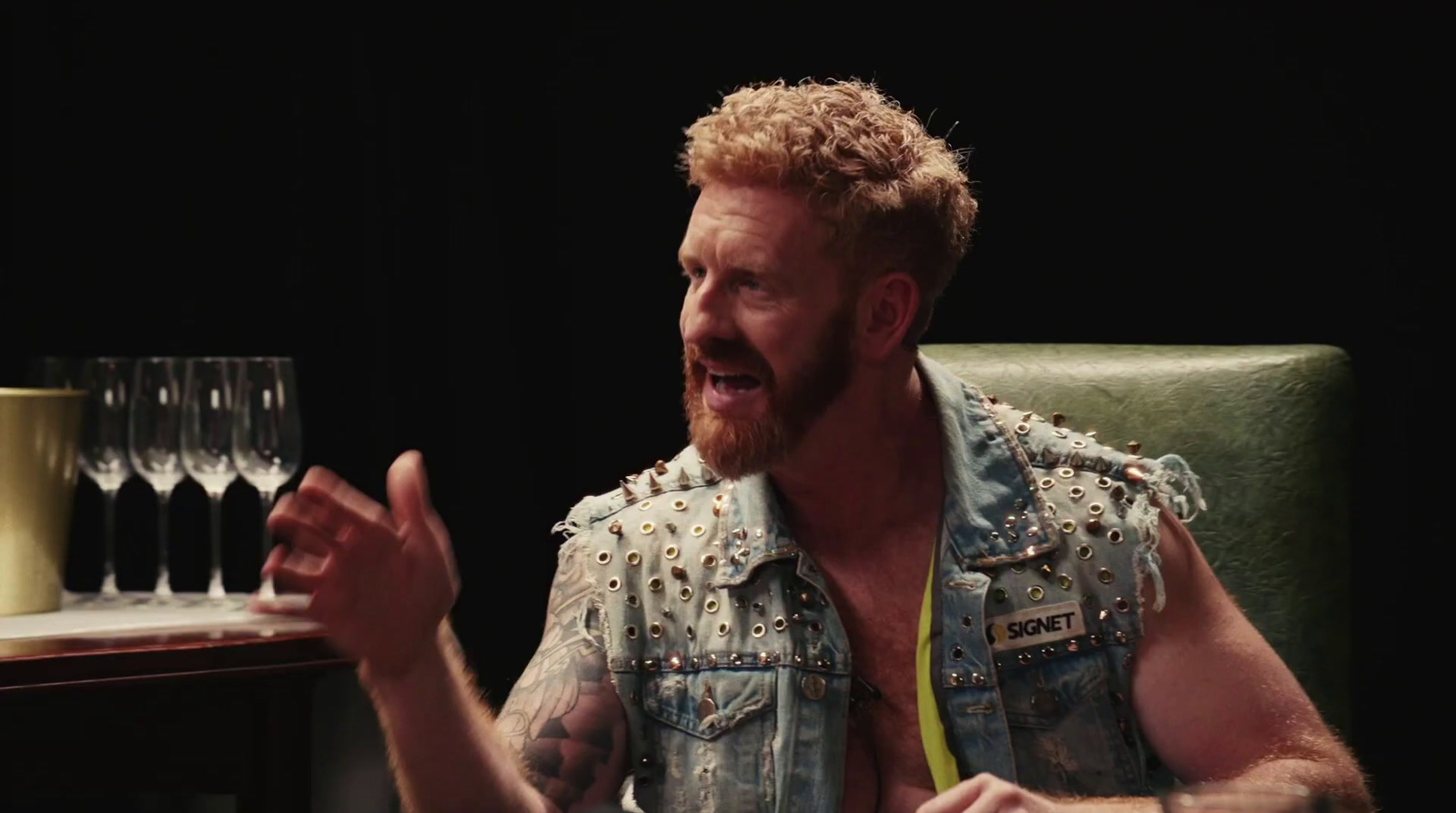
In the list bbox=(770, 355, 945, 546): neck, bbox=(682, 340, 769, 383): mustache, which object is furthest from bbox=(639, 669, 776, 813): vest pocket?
bbox=(682, 340, 769, 383): mustache

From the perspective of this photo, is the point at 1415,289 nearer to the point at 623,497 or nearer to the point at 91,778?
the point at 623,497

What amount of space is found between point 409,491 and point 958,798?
58 centimetres

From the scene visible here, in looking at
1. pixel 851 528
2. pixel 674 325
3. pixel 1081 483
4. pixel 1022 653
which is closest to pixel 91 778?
pixel 851 528

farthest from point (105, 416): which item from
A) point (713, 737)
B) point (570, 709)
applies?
point (713, 737)

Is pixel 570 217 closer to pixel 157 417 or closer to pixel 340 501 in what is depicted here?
pixel 157 417

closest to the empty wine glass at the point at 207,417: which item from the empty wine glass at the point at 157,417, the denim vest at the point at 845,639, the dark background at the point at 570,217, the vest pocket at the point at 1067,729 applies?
the empty wine glass at the point at 157,417

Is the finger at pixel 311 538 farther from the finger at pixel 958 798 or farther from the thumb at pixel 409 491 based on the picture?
the finger at pixel 958 798

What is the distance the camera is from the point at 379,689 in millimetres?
1836

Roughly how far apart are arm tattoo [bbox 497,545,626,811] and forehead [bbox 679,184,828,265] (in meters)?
0.42

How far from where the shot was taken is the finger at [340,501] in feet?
5.27

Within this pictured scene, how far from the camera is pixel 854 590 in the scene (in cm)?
224

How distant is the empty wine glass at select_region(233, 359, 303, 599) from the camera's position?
255 centimetres

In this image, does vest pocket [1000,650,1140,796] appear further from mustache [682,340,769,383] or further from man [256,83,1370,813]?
mustache [682,340,769,383]

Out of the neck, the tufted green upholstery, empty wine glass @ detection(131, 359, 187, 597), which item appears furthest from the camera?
empty wine glass @ detection(131, 359, 187, 597)
